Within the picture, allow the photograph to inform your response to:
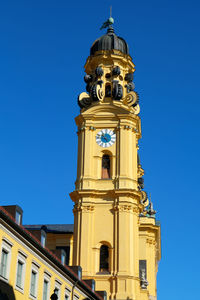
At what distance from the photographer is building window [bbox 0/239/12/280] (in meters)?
31.6

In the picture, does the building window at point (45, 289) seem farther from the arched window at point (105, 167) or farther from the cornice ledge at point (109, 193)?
the arched window at point (105, 167)

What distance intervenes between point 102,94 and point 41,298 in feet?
108

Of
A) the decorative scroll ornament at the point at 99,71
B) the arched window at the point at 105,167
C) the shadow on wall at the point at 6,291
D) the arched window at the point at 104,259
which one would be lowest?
the shadow on wall at the point at 6,291

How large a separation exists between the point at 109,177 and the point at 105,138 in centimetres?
397

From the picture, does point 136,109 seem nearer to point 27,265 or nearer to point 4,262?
point 27,265

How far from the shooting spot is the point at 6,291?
31.7m

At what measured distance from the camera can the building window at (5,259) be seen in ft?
104

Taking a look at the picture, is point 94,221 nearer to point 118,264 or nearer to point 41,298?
point 118,264

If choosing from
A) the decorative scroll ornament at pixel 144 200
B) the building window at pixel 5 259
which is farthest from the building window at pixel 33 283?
the decorative scroll ornament at pixel 144 200

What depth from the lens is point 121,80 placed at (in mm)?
68062

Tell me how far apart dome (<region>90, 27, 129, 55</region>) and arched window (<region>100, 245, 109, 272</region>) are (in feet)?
70.9

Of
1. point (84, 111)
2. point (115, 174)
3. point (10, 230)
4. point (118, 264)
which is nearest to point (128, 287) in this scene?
point (118, 264)

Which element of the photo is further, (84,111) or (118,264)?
(84,111)

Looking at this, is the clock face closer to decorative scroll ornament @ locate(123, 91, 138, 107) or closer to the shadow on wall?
decorative scroll ornament @ locate(123, 91, 138, 107)
